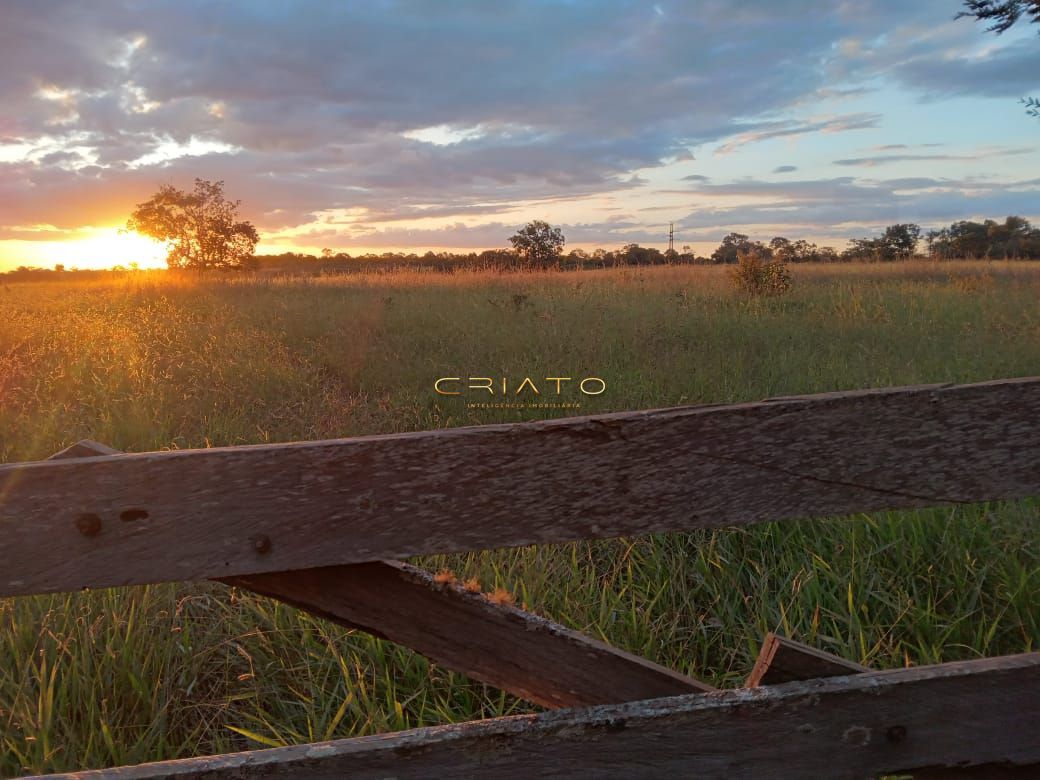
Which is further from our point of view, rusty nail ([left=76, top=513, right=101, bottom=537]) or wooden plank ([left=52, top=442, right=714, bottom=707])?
wooden plank ([left=52, top=442, right=714, bottom=707])

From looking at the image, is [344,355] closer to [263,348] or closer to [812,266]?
[263,348]

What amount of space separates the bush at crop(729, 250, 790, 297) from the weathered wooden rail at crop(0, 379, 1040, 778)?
12.0 meters

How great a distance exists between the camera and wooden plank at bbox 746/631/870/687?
1.41m

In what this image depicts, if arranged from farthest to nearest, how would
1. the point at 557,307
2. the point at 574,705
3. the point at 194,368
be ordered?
the point at 557,307 → the point at 194,368 → the point at 574,705

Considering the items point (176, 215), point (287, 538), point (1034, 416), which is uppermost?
point (176, 215)

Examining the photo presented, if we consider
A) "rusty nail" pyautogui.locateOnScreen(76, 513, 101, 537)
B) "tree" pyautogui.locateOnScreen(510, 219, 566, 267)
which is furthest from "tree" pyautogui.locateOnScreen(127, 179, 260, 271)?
"rusty nail" pyautogui.locateOnScreen(76, 513, 101, 537)

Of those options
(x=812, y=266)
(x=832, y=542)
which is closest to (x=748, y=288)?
(x=832, y=542)

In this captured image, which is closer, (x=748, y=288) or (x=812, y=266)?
(x=748, y=288)

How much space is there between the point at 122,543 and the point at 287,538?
274mm

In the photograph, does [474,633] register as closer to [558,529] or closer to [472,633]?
[472,633]

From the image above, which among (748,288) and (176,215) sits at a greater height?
(176,215)

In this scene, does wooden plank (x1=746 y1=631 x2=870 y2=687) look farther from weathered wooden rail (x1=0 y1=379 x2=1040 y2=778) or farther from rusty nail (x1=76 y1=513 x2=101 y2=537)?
rusty nail (x1=76 y1=513 x2=101 y2=537)

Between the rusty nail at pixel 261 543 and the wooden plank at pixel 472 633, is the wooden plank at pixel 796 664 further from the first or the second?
the rusty nail at pixel 261 543

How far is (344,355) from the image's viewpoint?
808 centimetres
